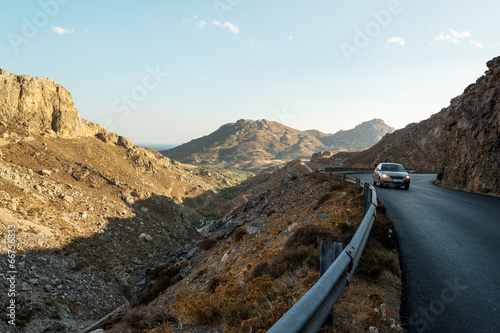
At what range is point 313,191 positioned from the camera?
1889cm

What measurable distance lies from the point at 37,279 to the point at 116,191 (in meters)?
27.3

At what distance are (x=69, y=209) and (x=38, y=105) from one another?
33.4 meters

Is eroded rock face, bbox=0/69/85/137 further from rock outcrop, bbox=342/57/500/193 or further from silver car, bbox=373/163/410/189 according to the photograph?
rock outcrop, bbox=342/57/500/193

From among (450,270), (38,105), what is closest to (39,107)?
(38,105)

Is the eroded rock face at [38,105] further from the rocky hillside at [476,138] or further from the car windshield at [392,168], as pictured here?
the rocky hillside at [476,138]

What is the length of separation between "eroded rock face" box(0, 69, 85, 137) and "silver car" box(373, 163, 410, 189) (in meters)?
57.2

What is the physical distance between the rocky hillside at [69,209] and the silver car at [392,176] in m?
25.5

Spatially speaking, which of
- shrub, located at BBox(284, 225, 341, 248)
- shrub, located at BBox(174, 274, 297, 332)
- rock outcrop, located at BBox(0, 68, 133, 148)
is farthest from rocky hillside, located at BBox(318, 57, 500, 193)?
rock outcrop, located at BBox(0, 68, 133, 148)

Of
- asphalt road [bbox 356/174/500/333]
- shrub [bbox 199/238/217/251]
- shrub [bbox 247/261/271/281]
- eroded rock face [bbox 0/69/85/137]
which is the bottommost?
shrub [bbox 199/238/217/251]

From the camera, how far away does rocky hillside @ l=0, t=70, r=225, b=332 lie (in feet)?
66.0

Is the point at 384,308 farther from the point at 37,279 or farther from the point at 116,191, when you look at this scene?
the point at 116,191

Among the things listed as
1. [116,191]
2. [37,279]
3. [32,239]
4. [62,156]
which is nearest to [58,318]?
[37,279]

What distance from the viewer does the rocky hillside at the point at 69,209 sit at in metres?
20.1

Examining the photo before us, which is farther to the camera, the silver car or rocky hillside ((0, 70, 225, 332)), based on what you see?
rocky hillside ((0, 70, 225, 332))
